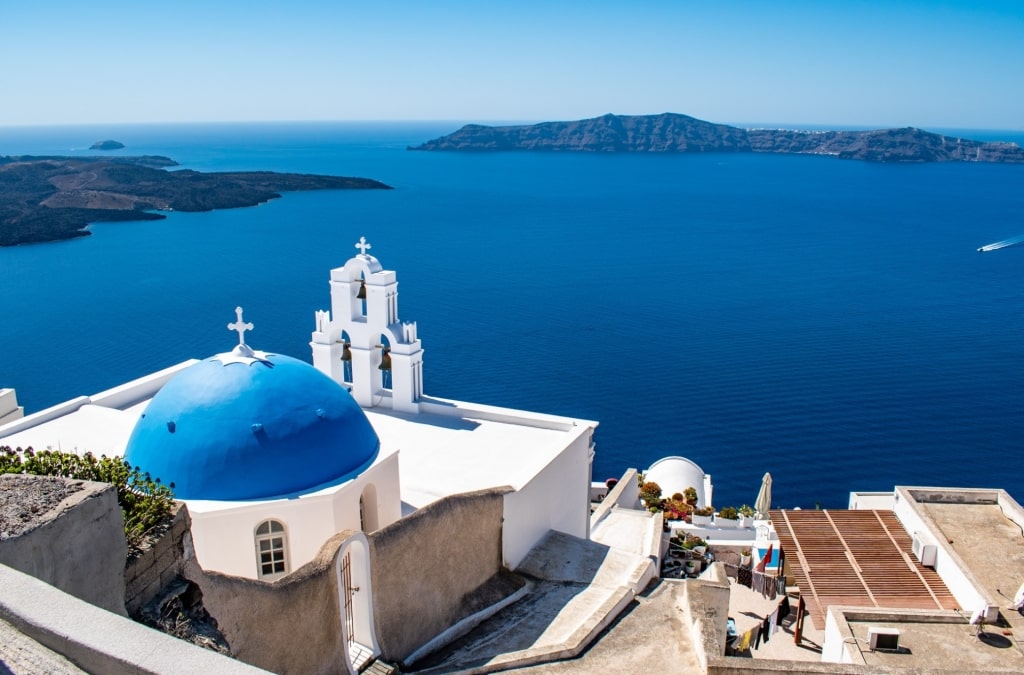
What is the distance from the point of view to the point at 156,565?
6824mm

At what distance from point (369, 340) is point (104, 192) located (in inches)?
3588

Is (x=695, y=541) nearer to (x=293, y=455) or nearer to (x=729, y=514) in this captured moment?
(x=729, y=514)

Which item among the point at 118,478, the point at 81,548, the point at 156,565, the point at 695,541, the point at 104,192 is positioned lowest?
the point at 695,541

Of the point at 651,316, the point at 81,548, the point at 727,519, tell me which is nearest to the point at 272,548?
the point at 81,548

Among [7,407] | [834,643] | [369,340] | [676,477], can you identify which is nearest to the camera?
[834,643]

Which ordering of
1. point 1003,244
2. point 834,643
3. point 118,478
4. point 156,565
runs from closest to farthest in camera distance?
point 156,565 < point 118,478 < point 834,643 < point 1003,244

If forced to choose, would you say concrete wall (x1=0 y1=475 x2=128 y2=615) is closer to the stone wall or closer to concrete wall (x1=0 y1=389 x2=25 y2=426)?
the stone wall

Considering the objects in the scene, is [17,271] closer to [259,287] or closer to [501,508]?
[259,287]

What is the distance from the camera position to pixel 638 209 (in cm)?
10075

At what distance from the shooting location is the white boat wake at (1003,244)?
248 feet

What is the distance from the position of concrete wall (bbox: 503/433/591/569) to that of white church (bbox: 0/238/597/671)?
37 millimetres

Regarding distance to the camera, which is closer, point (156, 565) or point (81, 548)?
point (81, 548)

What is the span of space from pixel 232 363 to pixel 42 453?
480 centimetres

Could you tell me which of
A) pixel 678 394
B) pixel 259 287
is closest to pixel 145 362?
pixel 259 287
